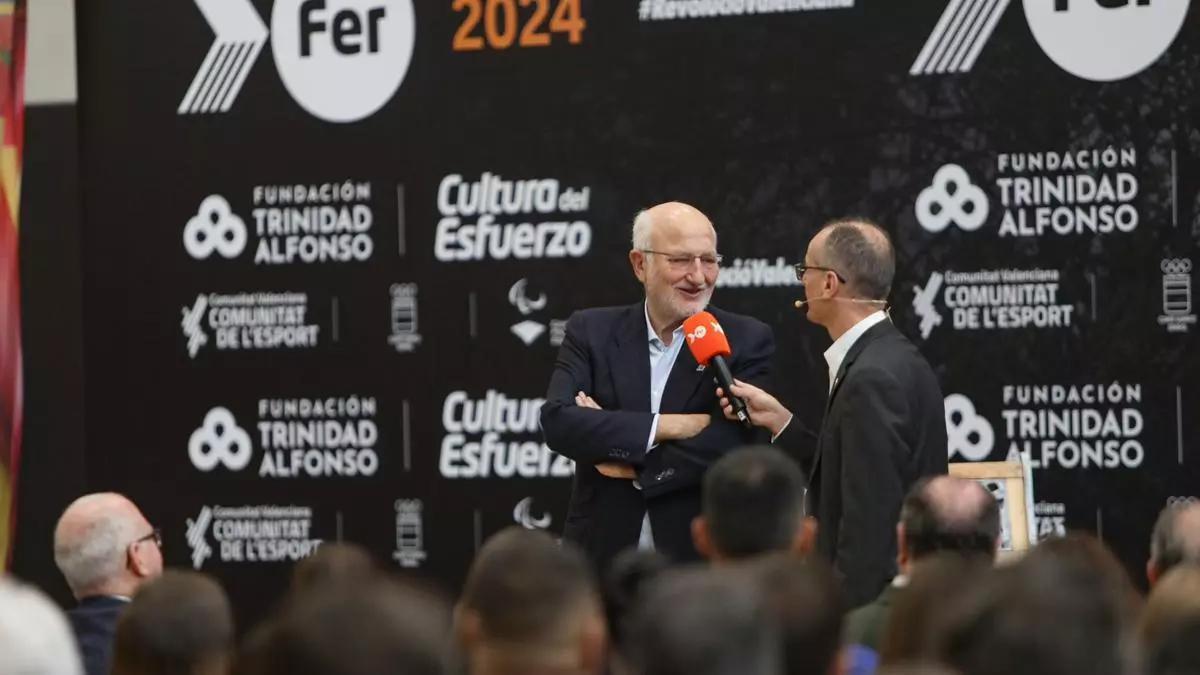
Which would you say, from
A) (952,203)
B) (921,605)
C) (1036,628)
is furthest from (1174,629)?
(952,203)

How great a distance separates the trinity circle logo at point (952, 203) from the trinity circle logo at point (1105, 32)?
0.49 meters

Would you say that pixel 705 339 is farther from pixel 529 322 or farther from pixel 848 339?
pixel 529 322

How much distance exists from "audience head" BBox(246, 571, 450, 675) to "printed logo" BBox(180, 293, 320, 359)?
478 cm

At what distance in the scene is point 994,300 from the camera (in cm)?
571

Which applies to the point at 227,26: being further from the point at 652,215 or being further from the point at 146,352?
the point at 652,215

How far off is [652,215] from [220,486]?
2.53 meters

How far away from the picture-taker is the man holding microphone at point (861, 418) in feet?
14.1

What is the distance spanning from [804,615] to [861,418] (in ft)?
7.54

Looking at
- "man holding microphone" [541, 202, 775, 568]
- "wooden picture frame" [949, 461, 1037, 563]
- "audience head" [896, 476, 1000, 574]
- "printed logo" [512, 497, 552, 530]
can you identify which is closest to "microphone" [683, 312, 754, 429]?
"man holding microphone" [541, 202, 775, 568]

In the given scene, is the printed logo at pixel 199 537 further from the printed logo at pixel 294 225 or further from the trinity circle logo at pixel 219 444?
the printed logo at pixel 294 225

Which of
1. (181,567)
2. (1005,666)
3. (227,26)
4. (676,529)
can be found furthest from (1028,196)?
(1005,666)

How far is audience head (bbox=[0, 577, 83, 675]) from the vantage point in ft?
5.76

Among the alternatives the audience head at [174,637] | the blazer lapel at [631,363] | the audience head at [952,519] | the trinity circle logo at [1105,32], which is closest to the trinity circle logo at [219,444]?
the blazer lapel at [631,363]

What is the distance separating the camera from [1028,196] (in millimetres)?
5656
